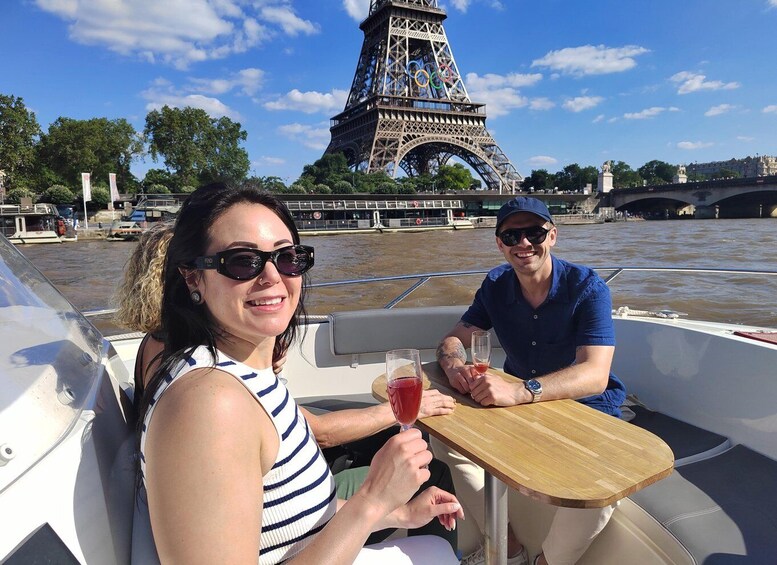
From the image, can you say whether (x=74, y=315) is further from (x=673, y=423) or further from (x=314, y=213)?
(x=314, y=213)

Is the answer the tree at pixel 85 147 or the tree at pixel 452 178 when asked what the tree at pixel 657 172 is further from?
the tree at pixel 85 147

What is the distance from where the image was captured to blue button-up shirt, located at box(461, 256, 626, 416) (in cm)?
184

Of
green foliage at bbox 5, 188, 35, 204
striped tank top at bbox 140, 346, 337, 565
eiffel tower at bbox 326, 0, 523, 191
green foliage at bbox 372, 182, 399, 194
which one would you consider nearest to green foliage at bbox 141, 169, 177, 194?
green foliage at bbox 5, 188, 35, 204

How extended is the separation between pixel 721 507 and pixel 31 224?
3465cm

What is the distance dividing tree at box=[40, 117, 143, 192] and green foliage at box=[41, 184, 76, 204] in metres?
3.71

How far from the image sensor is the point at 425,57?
157ft

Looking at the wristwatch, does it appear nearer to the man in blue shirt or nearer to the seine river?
the man in blue shirt

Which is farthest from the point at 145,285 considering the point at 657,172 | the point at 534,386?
the point at 657,172

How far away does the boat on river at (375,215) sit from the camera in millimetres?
37819

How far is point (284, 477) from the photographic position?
0.94m

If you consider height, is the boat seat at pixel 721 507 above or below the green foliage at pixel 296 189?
below

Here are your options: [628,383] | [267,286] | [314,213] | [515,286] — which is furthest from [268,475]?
[314,213]

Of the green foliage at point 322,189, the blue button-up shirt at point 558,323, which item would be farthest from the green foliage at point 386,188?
the blue button-up shirt at point 558,323

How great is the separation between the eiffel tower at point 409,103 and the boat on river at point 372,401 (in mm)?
41520
